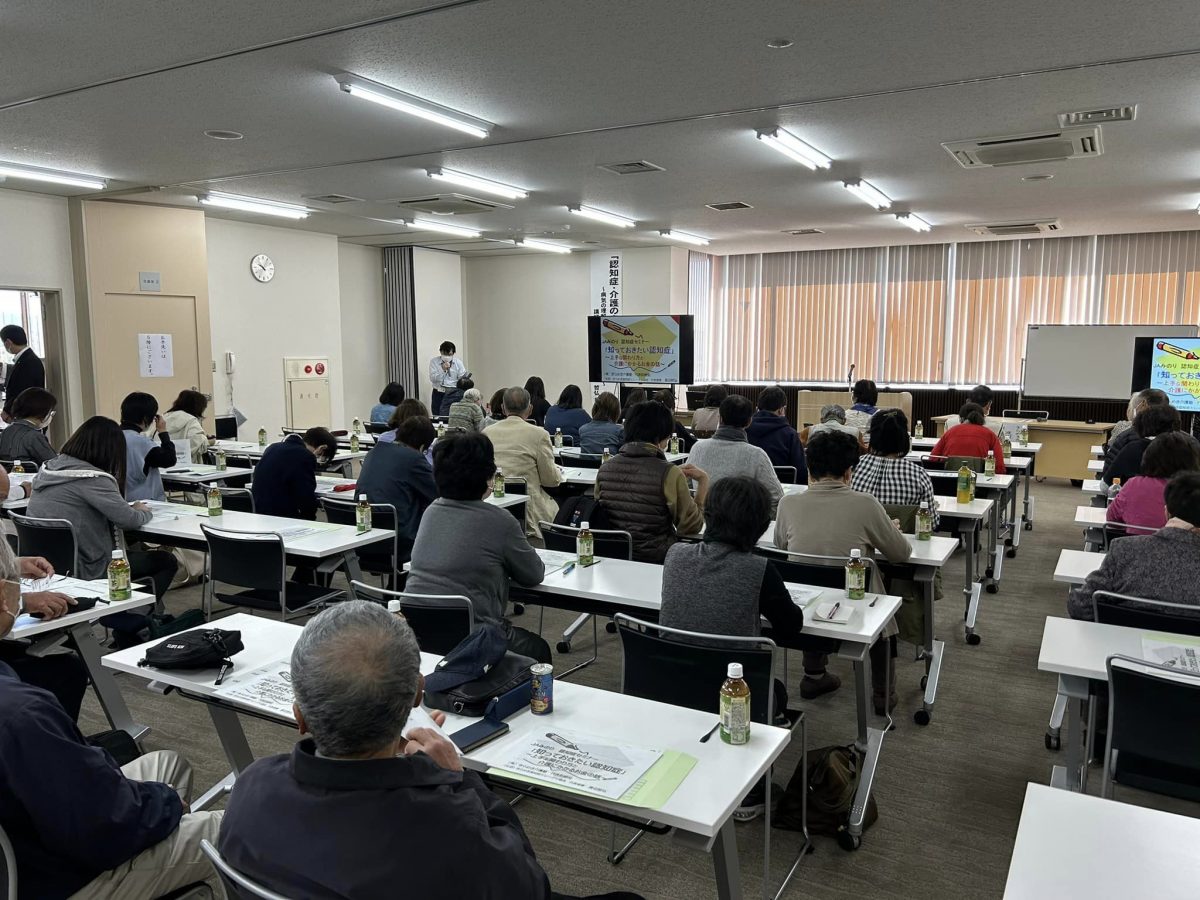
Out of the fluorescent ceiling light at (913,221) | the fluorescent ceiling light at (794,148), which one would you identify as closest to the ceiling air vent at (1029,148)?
the fluorescent ceiling light at (794,148)

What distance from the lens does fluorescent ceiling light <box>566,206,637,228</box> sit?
945 centimetres

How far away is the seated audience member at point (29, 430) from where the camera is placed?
5832 millimetres

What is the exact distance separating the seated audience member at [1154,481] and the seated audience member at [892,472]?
888mm

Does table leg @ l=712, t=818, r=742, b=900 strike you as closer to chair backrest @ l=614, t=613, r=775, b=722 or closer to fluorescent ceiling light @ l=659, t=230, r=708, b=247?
chair backrest @ l=614, t=613, r=775, b=722

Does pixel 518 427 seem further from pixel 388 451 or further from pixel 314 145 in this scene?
pixel 314 145

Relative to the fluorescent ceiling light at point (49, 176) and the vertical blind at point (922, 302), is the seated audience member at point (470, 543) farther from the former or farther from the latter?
the vertical blind at point (922, 302)

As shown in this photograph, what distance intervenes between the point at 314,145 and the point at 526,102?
209 cm

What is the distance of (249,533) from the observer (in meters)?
4.48

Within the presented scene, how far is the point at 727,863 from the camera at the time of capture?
2.00 metres

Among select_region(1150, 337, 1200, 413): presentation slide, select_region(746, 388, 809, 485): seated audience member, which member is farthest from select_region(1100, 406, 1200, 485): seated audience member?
select_region(1150, 337, 1200, 413): presentation slide

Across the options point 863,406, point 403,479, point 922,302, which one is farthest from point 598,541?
point 922,302

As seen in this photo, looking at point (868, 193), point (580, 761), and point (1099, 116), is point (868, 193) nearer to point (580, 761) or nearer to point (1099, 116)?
point (1099, 116)

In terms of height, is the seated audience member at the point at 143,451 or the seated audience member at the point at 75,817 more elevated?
the seated audience member at the point at 143,451

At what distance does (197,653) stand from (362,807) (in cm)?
142
